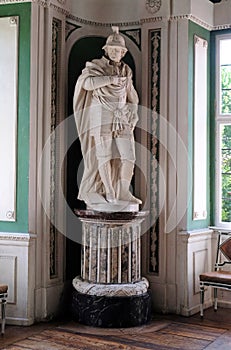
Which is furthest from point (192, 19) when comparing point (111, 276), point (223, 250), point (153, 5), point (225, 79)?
point (111, 276)

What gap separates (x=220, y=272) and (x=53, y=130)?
2.08 m

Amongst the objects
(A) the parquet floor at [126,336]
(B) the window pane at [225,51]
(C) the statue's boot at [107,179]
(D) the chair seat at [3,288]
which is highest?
(B) the window pane at [225,51]

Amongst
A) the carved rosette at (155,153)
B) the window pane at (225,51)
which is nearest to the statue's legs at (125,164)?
the carved rosette at (155,153)

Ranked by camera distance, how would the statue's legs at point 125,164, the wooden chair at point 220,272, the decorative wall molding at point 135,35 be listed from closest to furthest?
1. the statue's legs at point 125,164
2. the wooden chair at point 220,272
3. the decorative wall molding at point 135,35

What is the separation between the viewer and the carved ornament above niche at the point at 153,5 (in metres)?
5.55

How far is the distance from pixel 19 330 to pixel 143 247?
150 cm

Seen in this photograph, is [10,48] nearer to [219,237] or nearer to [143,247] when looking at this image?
[143,247]

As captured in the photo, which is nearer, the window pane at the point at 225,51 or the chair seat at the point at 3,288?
the chair seat at the point at 3,288

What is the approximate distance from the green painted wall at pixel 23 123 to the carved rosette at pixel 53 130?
30 cm

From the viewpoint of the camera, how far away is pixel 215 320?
5246 millimetres

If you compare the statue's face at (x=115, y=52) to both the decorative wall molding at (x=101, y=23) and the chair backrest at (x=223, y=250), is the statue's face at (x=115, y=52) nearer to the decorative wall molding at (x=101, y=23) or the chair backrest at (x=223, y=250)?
the decorative wall molding at (x=101, y=23)

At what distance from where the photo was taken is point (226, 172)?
586 centimetres

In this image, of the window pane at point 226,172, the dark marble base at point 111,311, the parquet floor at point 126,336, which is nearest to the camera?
the parquet floor at point 126,336

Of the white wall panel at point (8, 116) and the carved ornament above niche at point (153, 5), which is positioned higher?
the carved ornament above niche at point (153, 5)
